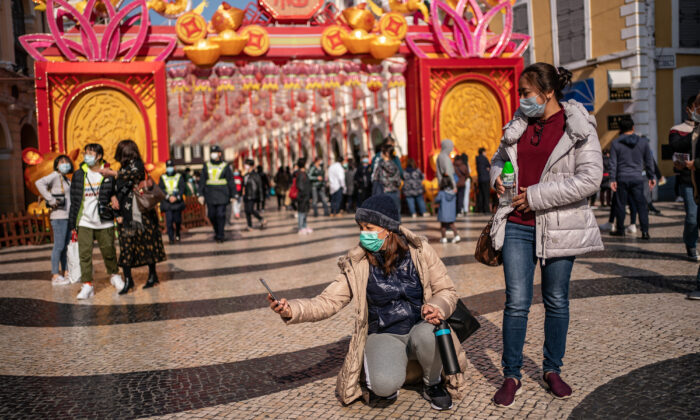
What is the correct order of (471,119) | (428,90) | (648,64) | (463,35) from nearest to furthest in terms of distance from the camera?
(428,90) < (463,35) < (471,119) < (648,64)

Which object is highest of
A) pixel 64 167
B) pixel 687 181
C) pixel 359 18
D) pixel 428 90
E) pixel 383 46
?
pixel 359 18

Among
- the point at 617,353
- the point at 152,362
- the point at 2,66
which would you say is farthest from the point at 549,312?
the point at 2,66

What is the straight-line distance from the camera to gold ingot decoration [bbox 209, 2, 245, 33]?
14312mm

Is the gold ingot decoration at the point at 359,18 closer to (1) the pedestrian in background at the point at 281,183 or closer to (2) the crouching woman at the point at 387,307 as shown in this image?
(1) the pedestrian in background at the point at 281,183

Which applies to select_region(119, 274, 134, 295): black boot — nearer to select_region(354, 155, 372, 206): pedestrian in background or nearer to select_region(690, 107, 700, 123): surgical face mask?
select_region(690, 107, 700, 123): surgical face mask

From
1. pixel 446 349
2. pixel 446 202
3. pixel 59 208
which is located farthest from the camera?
pixel 446 202

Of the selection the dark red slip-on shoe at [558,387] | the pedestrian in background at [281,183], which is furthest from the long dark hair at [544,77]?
the pedestrian in background at [281,183]

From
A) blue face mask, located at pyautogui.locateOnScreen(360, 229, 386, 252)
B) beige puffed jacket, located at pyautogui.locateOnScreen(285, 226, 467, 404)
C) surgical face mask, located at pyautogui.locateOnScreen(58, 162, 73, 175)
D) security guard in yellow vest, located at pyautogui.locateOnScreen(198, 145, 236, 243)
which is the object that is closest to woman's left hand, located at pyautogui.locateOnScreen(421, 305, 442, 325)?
beige puffed jacket, located at pyautogui.locateOnScreen(285, 226, 467, 404)

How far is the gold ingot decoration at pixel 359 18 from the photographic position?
49.5ft

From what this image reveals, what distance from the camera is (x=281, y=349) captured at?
14.6 ft

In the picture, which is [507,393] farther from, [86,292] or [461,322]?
[86,292]

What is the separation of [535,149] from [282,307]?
150 cm

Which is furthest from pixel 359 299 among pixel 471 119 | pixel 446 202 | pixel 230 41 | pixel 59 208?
pixel 471 119

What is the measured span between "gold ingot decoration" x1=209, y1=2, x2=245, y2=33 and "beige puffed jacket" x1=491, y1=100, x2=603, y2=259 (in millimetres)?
12406
